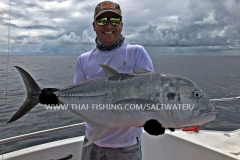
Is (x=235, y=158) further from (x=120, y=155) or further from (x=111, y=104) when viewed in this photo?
(x=111, y=104)

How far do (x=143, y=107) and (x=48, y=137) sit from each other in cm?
806

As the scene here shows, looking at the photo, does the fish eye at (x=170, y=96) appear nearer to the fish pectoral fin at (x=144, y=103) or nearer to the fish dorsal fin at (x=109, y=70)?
the fish pectoral fin at (x=144, y=103)

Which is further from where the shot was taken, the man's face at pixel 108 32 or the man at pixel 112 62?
the man's face at pixel 108 32

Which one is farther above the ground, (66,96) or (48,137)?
(66,96)

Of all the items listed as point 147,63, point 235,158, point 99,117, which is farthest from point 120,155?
point 235,158

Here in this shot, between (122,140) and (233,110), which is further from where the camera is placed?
(233,110)

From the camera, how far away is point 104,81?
2.27 metres

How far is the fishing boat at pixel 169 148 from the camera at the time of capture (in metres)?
3.67

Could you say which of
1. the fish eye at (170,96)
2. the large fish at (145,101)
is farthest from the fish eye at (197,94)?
the fish eye at (170,96)

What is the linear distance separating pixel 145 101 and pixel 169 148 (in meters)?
2.77

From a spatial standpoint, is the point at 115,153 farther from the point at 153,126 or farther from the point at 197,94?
the point at 197,94

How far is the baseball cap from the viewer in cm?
262

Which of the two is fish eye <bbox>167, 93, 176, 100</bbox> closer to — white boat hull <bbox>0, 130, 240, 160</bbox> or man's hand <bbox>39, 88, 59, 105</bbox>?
man's hand <bbox>39, 88, 59, 105</bbox>

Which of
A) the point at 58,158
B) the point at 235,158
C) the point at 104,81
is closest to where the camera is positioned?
the point at 104,81
